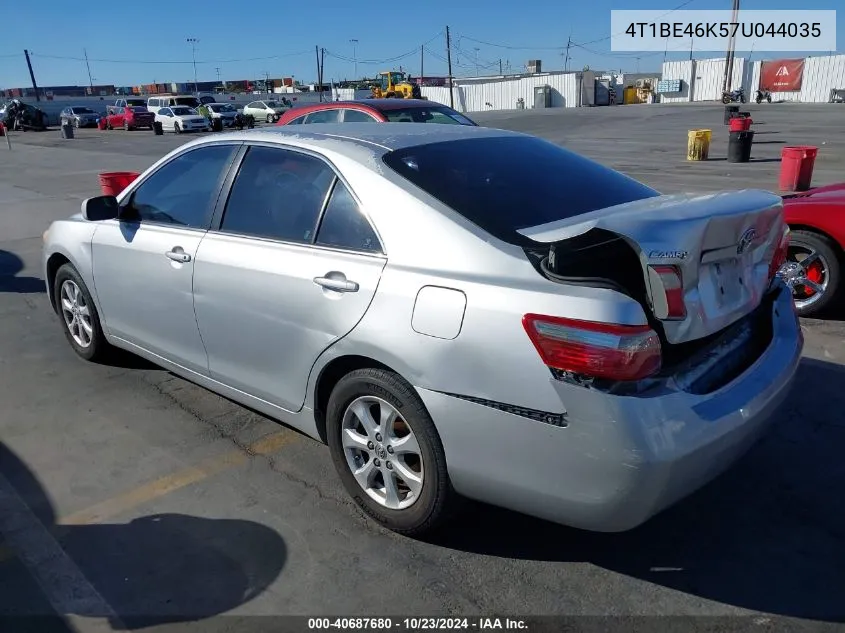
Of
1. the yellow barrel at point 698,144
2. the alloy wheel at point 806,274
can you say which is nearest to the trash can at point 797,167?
the yellow barrel at point 698,144

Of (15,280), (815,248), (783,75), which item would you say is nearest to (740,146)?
(815,248)

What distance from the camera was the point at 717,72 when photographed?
6341 cm

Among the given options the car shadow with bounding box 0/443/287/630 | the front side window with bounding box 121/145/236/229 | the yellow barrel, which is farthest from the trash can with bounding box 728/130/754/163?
the car shadow with bounding box 0/443/287/630

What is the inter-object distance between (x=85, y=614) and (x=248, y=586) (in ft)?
1.93

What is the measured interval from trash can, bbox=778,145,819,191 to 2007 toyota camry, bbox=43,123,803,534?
31.9 ft

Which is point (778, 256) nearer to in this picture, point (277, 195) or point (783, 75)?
point (277, 195)

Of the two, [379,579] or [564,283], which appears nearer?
[564,283]

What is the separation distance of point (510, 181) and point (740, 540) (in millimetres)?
1841

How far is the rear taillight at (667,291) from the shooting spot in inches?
92.3

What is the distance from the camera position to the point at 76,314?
4.98 m

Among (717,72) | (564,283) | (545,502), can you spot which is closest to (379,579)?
(545,502)

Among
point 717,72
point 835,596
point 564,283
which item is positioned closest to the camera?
point 564,283

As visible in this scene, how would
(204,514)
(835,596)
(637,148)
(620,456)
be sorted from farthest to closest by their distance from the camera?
(637,148) → (204,514) → (835,596) → (620,456)

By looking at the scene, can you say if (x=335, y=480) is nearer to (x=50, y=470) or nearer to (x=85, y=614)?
(x=85, y=614)
